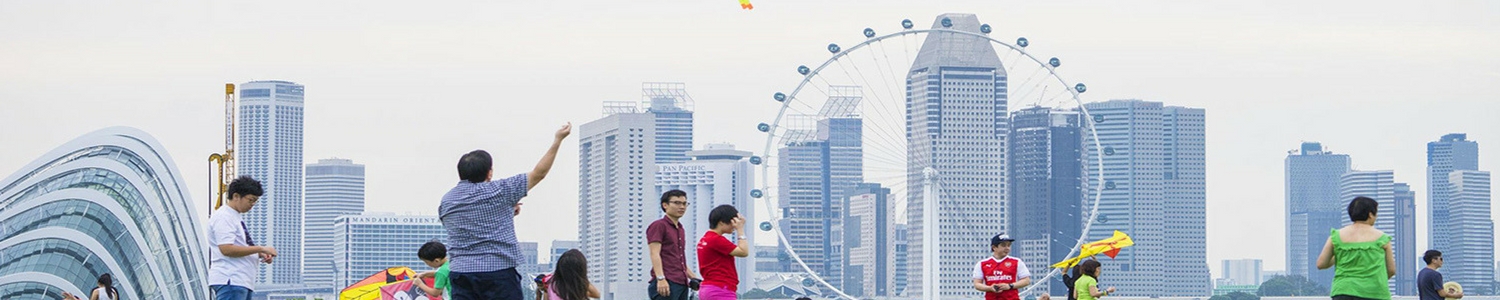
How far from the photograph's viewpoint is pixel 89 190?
71312 millimetres

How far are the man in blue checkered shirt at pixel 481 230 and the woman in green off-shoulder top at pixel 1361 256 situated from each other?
5.75 metres

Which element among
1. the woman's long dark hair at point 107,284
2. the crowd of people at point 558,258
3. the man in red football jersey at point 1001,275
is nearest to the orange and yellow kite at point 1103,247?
the man in red football jersey at point 1001,275

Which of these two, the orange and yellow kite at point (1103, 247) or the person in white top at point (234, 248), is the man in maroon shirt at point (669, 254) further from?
the orange and yellow kite at point (1103, 247)

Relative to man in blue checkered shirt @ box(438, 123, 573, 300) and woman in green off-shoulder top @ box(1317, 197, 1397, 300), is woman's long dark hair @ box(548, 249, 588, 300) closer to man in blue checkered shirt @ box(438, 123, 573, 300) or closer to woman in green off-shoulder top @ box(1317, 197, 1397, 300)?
man in blue checkered shirt @ box(438, 123, 573, 300)

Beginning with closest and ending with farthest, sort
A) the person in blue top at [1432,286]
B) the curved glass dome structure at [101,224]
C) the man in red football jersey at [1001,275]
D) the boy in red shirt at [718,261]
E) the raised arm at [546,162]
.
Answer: the raised arm at [546,162]
the boy in red shirt at [718,261]
the person in blue top at [1432,286]
the man in red football jersey at [1001,275]
the curved glass dome structure at [101,224]

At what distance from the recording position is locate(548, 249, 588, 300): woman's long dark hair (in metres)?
14.8

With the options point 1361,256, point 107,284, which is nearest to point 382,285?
point 107,284

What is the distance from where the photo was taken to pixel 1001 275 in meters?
20.1

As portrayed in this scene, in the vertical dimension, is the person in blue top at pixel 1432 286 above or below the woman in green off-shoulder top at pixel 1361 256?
below

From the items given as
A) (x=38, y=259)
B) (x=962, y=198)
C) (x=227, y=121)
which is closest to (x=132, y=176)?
(x=38, y=259)

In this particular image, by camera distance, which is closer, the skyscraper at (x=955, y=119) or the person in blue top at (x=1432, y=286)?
the person in blue top at (x=1432, y=286)

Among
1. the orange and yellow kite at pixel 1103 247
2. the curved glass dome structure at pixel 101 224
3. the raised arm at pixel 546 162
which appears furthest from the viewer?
the curved glass dome structure at pixel 101 224

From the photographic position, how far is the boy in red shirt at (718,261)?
58.3ft

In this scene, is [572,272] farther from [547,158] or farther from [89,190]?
[89,190]
